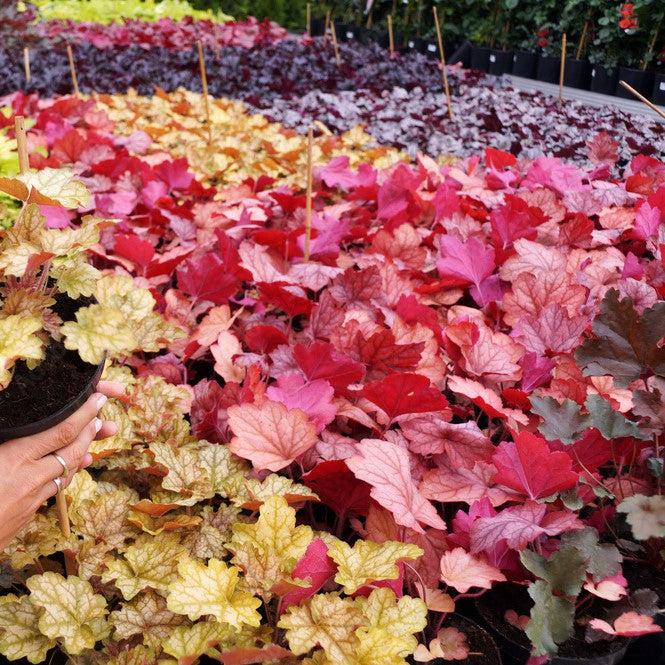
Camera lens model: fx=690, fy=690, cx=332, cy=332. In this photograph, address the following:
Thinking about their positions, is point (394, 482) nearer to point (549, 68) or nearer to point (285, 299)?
point (285, 299)

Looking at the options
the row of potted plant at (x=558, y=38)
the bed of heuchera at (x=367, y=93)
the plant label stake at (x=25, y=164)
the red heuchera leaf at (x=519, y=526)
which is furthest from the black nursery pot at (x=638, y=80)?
the plant label stake at (x=25, y=164)

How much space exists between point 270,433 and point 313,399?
0.09m

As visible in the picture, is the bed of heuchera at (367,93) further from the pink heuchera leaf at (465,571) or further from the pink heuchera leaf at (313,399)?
the pink heuchera leaf at (465,571)

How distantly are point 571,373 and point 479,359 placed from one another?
15cm

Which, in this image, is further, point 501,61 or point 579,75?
point 501,61

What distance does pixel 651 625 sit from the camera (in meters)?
0.82

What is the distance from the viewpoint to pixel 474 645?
87 cm

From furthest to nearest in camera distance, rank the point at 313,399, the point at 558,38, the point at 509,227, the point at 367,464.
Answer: the point at 558,38 → the point at 509,227 → the point at 313,399 → the point at 367,464

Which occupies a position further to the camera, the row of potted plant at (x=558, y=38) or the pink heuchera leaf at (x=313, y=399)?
the row of potted plant at (x=558, y=38)

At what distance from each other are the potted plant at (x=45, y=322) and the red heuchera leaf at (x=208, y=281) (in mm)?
483

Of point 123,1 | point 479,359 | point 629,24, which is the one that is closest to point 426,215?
point 479,359

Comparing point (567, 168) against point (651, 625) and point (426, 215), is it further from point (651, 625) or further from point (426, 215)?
point (651, 625)

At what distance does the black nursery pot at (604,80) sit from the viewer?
4.06 meters

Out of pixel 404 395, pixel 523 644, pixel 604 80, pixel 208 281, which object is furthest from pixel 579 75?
pixel 523 644
